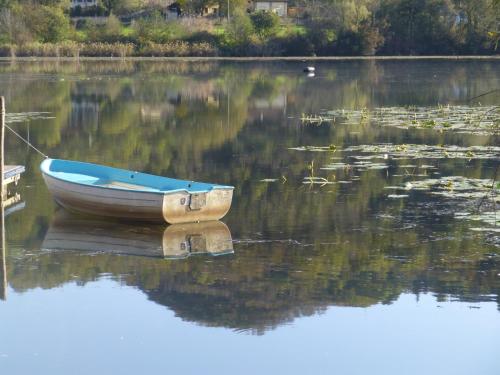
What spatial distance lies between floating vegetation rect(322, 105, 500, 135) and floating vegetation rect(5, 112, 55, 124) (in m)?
11.1

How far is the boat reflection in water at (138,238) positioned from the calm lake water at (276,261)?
53 mm

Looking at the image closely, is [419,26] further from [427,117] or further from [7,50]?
[427,117]

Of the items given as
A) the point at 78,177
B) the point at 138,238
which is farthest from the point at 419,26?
the point at 138,238

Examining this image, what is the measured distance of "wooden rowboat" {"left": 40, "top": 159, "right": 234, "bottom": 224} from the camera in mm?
18750

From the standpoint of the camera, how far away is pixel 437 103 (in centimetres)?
4447

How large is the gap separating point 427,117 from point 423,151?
9.85m

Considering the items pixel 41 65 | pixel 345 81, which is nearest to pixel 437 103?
pixel 345 81

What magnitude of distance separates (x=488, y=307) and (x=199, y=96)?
3646 centimetres

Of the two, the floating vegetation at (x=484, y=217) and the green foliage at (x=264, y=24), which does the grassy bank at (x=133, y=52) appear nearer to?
the green foliage at (x=264, y=24)

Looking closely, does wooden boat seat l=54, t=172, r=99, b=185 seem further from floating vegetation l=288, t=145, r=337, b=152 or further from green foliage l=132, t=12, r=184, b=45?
green foliage l=132, t=12, r=184, b=45

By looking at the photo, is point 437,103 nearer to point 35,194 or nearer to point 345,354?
point 35,194

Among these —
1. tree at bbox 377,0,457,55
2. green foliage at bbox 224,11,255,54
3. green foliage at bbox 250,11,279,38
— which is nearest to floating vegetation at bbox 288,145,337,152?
tree at bbox 377,0,457,55

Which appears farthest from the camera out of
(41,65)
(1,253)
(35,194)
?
(41,65)

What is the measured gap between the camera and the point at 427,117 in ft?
124
